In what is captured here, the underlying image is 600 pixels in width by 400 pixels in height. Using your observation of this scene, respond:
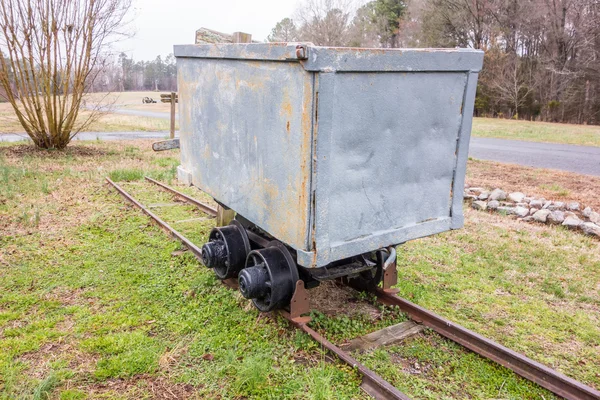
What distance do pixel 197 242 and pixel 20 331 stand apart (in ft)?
9.22

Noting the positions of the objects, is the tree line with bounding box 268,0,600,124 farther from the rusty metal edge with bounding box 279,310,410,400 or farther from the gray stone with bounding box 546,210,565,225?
the rusty metal edge with bounding box 279,310,410,400

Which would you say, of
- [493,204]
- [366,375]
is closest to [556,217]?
[493,204]

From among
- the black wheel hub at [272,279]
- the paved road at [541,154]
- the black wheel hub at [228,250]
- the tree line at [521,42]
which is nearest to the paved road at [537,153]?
the paved road at [541,154]

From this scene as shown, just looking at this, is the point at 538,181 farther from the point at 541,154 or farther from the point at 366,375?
the point at 366,375

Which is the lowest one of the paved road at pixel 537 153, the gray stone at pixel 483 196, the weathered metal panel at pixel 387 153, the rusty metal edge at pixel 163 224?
the rusty metal edge at pixel 163 224

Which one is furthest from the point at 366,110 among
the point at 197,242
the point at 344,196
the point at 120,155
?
the point at 120,155

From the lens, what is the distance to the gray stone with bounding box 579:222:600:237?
7219 mm

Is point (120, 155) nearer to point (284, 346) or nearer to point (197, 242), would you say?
point (197, 242)

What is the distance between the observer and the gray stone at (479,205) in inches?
347

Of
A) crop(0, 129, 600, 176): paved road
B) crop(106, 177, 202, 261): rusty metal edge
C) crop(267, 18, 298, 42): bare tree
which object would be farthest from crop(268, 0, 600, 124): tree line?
crop(106, 177, 202, 261): rusty metal edge

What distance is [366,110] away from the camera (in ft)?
11.3

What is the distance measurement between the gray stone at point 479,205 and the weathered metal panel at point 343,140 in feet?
16.0

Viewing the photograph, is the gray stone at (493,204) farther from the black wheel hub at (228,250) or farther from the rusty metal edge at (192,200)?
the black wheel hub at (228,250)

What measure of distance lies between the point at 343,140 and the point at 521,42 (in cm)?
4351
